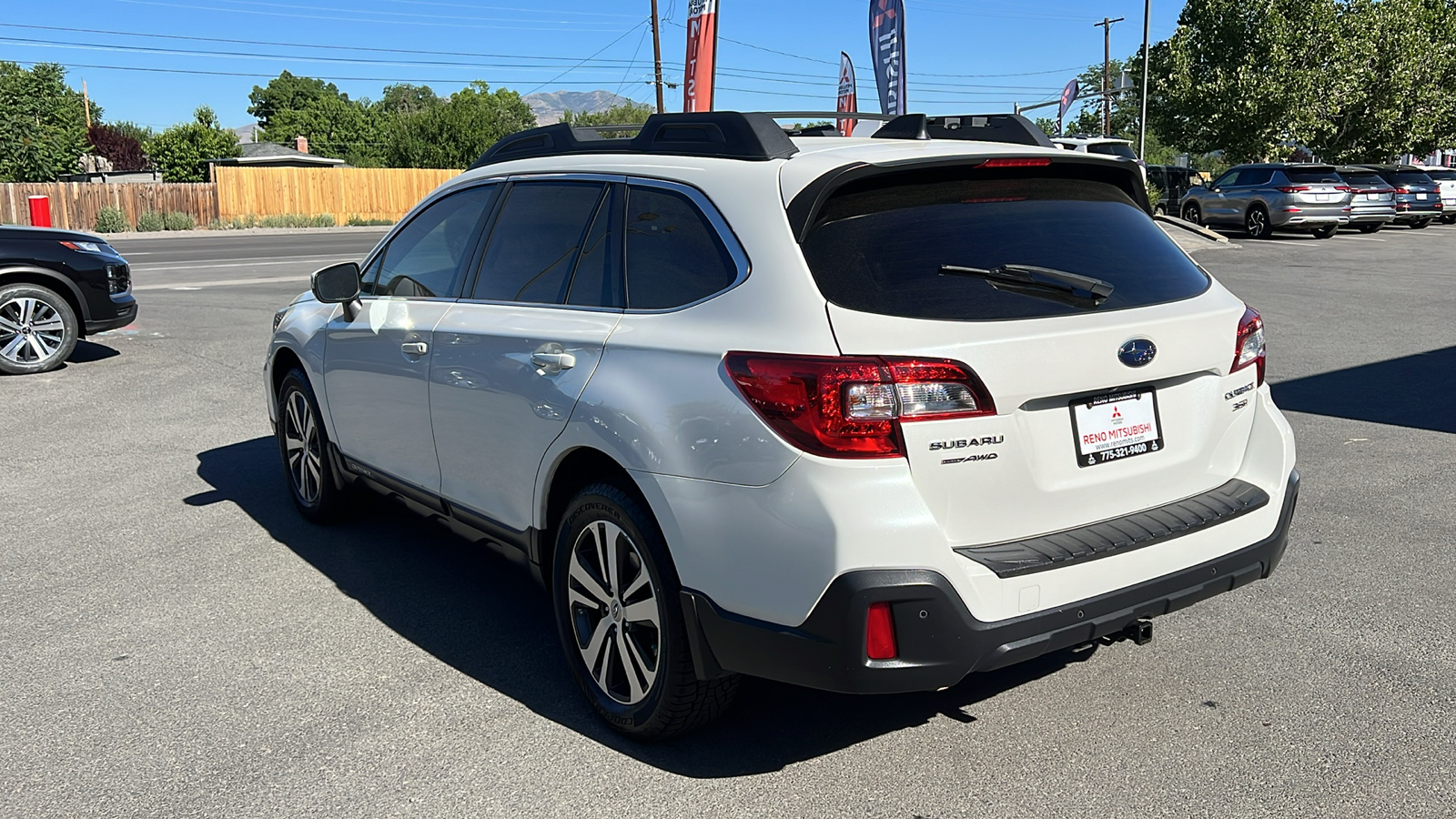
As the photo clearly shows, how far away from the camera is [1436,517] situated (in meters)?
5.73

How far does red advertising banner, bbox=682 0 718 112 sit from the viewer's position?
28.5 metres

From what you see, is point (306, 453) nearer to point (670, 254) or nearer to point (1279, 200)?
point (670, 254)

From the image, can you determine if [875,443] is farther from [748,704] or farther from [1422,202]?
[1422,202]

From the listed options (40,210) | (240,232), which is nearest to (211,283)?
(40,210)

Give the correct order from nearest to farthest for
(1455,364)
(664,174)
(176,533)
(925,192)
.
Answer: (925,192), (664,174), (176,533), (1455,364)

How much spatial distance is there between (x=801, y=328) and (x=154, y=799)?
2.23 m

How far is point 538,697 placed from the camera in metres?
4.02

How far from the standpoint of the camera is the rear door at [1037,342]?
120 inches

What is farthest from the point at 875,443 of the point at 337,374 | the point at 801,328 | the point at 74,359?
the point at 74,359

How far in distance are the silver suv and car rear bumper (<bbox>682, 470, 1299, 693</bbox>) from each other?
2836 centimetres

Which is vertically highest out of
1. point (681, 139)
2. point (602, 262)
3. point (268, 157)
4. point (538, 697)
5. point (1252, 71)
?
point (268, 157)

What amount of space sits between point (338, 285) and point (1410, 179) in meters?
35.8

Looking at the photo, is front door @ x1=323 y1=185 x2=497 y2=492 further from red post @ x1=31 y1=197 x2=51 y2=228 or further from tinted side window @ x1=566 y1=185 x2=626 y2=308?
red post @ x1=31 y1=197 x2=51 y2=228

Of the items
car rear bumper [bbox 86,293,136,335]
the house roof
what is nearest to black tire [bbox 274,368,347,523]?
car rear bumper [bbox 86,293,136,335]
